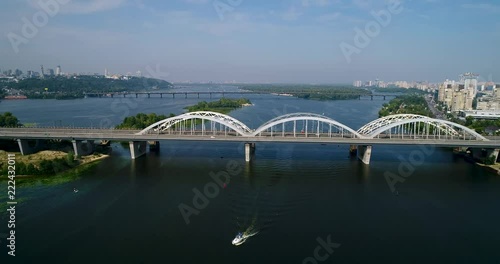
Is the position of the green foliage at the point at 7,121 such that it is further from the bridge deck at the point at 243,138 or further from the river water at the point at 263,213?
the river water at the point at 263,213

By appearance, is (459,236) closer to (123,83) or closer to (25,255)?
(25,255)

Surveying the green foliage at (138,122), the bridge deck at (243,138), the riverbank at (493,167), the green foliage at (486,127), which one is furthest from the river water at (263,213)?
the green foliage at (486,127)

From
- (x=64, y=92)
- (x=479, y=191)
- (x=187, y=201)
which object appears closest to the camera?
(x=187, y=201)

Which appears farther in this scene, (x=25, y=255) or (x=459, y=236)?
(x=459, y=236)

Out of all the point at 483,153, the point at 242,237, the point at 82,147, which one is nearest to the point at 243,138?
the point at 242,237

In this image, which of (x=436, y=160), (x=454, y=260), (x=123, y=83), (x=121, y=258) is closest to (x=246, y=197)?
(x=121, y=258)

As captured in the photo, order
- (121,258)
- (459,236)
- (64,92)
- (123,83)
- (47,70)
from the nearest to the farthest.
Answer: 1. (121,258)
2. (459,236)
3. (64,92)
4. (123,83)
5. (47,70)
